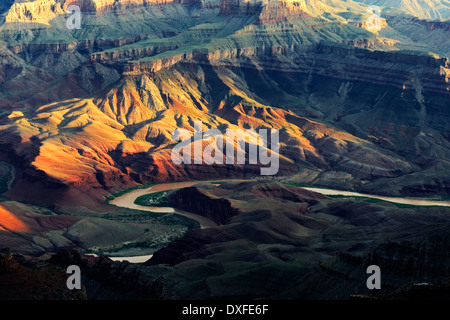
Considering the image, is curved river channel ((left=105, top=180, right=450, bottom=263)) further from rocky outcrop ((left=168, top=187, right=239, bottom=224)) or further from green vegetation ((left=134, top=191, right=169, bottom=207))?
green vegetation ((left=134, top=191, right=169, bottom=207))

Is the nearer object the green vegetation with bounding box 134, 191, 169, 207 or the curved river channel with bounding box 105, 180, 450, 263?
the curved river channel with bounding box 105, 180, 450, 263

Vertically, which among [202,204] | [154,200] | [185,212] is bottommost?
[185,212]

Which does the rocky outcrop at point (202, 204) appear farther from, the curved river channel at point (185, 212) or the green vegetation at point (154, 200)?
the green vegetation at point (154, 200)

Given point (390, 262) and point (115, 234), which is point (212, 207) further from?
point (390, 262)

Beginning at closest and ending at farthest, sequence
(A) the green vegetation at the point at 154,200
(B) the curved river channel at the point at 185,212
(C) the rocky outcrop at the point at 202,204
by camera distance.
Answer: (C) the rocky outcrop at the point at 202,204 → (B) the curved river channel at the point at 185,212 → (A) the green vegetation at the point at 154,200

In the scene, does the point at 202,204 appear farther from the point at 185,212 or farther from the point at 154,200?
the point at 154,200

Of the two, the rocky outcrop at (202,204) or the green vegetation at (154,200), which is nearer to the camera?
the rocky outcrop at (202,204)

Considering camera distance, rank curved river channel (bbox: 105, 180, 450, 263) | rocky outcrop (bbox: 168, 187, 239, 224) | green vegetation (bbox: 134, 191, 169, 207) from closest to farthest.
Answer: rocky outcrop (bbox: 168, 187, 239, 224)
curved river channel (bbox: 105, 180, 450, 263)
green vegetation (bbox: 134, 191, 169, 207)

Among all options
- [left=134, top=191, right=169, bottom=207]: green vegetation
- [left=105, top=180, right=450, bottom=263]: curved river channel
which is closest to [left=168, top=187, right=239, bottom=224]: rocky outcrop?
[left=105, top=180, right=450, bottom=263]: curved river channel

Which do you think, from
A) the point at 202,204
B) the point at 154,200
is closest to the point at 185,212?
the point at 202,204

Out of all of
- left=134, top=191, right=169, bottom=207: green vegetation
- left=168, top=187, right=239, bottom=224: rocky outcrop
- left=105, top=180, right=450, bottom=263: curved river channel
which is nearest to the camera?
left=168, top=187, right=239, bottom=224: rocky outcrop

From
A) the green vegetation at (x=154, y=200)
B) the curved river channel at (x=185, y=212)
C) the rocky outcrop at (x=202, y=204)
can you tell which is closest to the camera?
the rocky outcrop at (x=202, y=204)

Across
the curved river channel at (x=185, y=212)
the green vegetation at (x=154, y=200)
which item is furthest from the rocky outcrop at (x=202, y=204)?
the green vegetation at (x=154, y=200)
